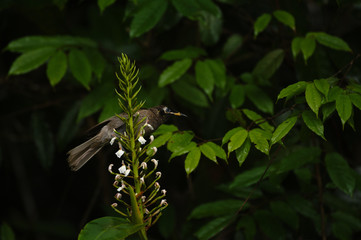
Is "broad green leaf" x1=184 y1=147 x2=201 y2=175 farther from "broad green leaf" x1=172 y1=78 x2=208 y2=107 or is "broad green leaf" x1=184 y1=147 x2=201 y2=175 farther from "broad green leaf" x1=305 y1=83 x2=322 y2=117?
"broad green leaf" x1=172 y1=78 x2=208 y2=107

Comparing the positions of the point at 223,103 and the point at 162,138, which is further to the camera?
the point at 223,103

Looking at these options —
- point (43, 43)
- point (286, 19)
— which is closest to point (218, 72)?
point (286, 19)

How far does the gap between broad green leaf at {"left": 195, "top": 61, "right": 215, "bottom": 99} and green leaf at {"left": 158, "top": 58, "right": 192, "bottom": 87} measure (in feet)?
0.16

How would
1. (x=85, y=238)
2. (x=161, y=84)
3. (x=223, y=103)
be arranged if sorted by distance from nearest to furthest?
(x=85, y=238) < (x=161, y=84) < (x=223, y=103)

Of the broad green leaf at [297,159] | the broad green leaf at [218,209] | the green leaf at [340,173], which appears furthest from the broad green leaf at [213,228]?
the green leaf at [340,173]

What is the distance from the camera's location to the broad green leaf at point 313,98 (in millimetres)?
1285

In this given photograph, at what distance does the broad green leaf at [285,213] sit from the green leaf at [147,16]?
36.5 inches

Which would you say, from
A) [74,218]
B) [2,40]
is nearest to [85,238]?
[2,40]

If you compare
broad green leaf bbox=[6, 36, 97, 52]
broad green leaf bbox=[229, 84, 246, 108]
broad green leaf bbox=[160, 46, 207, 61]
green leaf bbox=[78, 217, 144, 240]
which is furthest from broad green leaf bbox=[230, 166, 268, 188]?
broad green leaf bbox=[6, 36, 97, 52]

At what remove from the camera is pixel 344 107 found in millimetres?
1300

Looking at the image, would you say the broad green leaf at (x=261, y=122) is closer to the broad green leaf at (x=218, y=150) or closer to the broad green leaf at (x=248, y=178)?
the broad green leaf at (x=218, y=150)

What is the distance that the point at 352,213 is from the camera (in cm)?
216

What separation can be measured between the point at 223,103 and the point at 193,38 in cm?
52

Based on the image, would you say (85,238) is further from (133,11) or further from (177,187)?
(177,187)
